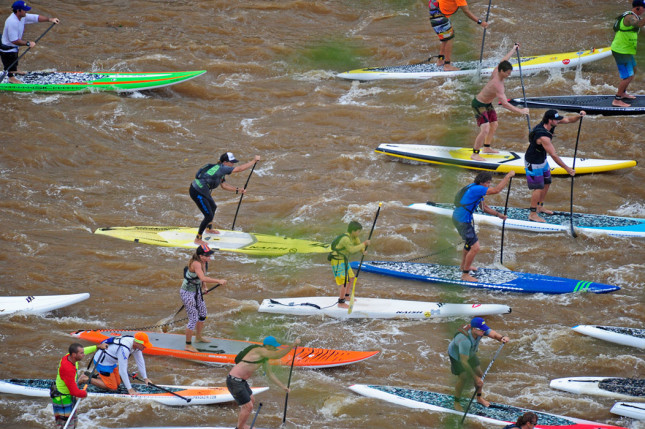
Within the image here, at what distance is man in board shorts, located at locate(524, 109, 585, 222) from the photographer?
10300mm

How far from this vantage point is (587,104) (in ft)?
45.0

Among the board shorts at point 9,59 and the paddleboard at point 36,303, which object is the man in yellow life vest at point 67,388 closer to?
the paddleboard at point 36,303

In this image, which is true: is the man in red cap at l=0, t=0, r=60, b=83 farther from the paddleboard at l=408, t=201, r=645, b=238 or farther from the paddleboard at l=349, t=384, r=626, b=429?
the paddleboard at l=349, t=384, r=626, b=429

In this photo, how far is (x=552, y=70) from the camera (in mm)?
15227

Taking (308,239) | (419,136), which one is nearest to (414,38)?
(419,136)

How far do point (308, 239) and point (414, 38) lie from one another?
8.17m

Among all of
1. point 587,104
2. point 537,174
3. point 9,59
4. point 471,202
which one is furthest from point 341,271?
point 9,59

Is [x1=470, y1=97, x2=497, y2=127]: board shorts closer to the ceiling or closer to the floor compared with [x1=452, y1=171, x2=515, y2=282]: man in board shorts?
closer to the ceiling

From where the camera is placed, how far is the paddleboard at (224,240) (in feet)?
35.5

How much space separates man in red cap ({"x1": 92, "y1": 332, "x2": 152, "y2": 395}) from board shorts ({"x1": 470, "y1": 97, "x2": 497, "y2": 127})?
6.33m

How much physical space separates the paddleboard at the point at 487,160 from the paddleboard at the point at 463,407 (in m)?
5.53

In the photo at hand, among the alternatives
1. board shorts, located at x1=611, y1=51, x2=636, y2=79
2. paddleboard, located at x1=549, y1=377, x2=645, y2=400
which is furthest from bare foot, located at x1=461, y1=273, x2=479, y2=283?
→ board shorts, located at x1=611, y1=51, x2=636, y2=79

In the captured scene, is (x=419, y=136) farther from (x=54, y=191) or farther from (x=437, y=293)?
(x=54, y=191)

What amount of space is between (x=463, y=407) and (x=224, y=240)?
4.78m
